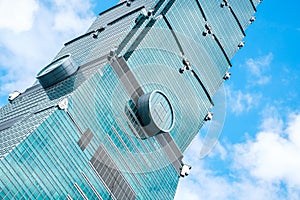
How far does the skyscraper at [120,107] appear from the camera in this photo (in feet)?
305

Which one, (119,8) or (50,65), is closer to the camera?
(50,65)

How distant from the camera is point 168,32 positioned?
145375 millimetres

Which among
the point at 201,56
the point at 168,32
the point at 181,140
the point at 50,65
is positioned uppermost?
the point at 201,56

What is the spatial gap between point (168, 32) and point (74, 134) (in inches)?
2148

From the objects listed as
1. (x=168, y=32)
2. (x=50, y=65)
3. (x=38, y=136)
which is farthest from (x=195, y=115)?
(x=38, y=136)

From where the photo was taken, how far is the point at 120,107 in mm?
117562

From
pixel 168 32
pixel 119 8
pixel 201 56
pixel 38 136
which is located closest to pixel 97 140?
pixel 38 136

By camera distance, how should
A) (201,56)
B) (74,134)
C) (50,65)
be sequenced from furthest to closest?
(201,56), (50,65), (74,134)

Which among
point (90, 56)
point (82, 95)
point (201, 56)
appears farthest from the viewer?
point (201, 56)

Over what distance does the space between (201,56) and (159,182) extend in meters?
50.3

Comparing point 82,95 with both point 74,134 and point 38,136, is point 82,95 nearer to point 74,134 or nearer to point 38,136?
point 74,134

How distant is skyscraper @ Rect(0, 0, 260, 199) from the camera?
9300cm

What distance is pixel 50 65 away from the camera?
123 metres

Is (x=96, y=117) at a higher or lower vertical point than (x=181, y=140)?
lower
